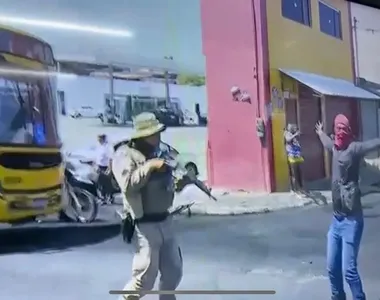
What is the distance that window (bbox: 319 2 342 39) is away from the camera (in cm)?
192

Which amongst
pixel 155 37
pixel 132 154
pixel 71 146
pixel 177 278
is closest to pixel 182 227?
pixel 177 278

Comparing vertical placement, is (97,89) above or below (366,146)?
above

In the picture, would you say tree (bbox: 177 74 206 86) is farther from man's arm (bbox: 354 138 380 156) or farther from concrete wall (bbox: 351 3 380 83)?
concrete wall (bbox: 351 3 380 83)

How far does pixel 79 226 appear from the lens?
1569 mm

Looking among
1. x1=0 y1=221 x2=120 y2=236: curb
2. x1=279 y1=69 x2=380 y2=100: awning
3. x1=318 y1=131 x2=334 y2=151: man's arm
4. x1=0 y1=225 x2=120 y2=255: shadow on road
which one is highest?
x1=279 y1=69 x2=380 y2=100: awning

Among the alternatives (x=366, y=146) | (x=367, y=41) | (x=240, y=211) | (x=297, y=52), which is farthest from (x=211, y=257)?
(x=367, y=41)

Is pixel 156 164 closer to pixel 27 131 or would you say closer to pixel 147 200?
pixel 147 200

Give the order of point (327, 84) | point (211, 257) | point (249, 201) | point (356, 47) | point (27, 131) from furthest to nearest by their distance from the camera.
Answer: point (356, 47) < point (327, 84) < point (249, 201) < point (211, 257) < point (27, 131)

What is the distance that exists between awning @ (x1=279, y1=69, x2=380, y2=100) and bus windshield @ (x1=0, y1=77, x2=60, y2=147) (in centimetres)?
75

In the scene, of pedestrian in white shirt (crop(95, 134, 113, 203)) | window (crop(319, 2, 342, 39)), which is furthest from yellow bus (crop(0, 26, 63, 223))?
window (crop(319, 2, 342, 39))

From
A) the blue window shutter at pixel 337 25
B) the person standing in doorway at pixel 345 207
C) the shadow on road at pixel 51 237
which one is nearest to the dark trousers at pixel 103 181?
the shadow on road at pixel 51 237

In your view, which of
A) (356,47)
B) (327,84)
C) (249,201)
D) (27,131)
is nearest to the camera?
(27,131)

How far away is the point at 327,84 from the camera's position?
1.90 m

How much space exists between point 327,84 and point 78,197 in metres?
0.91
